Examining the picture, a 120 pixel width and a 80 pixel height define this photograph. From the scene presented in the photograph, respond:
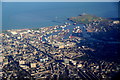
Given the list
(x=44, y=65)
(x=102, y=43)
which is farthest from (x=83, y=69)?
(x=102, y=43)

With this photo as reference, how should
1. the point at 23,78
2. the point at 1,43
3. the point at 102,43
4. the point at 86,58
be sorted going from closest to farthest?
the point at 23,78, the point at 86,58, the point at 102,43, the point at 1,43

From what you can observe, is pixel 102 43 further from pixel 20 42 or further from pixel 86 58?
pixel 20 42

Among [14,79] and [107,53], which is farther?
[107,53]

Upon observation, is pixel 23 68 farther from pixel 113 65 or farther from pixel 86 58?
pixel 113 65

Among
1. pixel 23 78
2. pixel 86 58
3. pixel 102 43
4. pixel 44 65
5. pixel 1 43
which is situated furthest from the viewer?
pixel 1 43

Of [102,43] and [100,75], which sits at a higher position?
[102,43]

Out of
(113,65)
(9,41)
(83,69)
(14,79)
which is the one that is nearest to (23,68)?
(14,79)

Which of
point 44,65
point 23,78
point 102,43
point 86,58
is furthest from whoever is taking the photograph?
point 102,43

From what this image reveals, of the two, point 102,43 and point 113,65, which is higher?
point 102,43

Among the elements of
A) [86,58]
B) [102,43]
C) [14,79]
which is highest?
[102,43]
